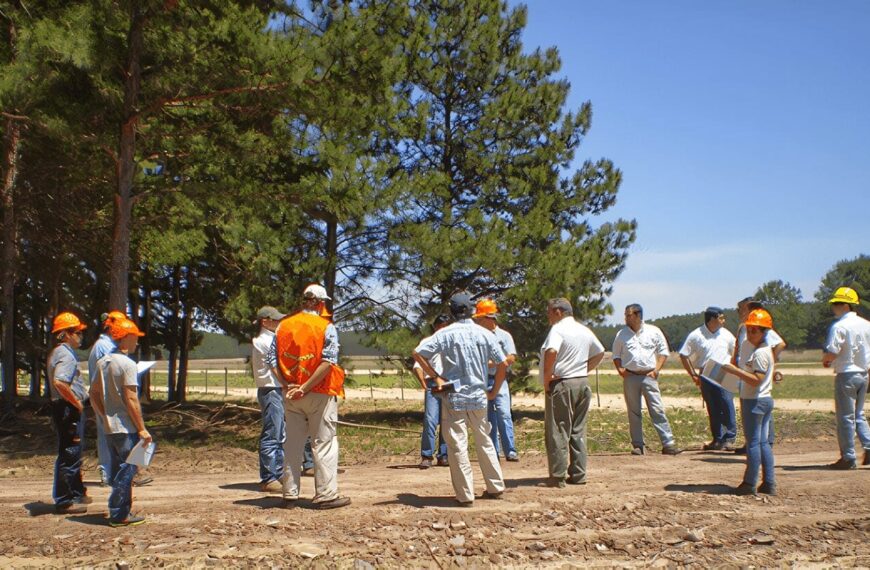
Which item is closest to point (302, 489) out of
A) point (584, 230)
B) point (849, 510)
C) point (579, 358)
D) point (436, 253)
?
point (579, 358)

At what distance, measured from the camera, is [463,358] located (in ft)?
24.1

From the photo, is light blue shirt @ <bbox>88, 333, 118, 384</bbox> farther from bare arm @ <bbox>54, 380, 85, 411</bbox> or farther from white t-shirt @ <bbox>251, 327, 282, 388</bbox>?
white t-shirt @ <bbox>251, 327, 282, 388</bbox>

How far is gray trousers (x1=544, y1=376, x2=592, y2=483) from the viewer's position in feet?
27.2

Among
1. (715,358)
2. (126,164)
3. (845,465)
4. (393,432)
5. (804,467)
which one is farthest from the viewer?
(393,432)

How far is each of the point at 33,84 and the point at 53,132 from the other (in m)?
0.76

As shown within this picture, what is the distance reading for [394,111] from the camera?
701 inches

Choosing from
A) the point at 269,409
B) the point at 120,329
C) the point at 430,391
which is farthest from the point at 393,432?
the point at 120,329

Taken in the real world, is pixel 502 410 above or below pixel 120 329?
below

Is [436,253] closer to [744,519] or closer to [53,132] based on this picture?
[53,132]

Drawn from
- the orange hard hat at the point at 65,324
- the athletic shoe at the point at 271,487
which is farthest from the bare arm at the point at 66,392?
the athletic shoe at the point at 271,487

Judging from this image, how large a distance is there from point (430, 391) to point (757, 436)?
10.6 ft

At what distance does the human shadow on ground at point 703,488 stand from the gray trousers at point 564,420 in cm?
102

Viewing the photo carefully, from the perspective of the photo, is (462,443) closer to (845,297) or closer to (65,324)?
(65,324)

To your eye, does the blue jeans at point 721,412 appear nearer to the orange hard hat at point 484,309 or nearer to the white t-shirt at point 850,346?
the white t-shirt at point 850,346
